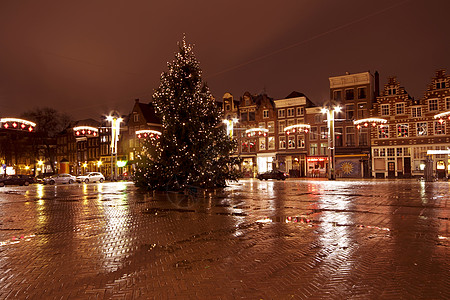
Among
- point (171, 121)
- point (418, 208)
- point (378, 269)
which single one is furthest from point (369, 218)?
point (171, 121)

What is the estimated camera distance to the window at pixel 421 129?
48031 millimetres

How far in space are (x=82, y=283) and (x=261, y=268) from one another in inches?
121

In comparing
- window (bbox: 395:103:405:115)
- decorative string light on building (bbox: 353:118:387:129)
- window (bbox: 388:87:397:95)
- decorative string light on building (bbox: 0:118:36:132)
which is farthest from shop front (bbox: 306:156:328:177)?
decorative string light on building (bbox: 0:118:36:132)

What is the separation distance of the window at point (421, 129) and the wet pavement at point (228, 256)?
40.5 metres

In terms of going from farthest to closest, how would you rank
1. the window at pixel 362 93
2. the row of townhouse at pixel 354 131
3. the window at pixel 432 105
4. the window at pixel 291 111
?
1. the window at pixel 291 111
2. the window at pixel 362 93
3. the row of townhouse at pixel 354 131
4. the window at pixel 432 105

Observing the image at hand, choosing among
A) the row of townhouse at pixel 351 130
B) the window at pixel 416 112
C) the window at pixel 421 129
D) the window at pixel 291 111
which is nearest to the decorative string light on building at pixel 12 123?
the row of townhouse at pixel 351 130

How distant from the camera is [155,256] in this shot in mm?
7367

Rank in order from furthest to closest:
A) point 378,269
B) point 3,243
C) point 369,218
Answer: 1. point 369,218
2. point 3,243
3. point 378,269

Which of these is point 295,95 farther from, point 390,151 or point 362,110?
point 390,151

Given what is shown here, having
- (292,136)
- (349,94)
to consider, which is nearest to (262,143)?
(292,136)

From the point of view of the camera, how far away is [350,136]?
177 ft

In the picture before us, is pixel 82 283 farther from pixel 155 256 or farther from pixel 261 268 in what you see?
pixel 261 268

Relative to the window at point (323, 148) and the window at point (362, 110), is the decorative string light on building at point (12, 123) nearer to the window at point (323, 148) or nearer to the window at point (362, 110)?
the window at point (323, 148)

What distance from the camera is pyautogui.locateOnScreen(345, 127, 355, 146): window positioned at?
176 ft
